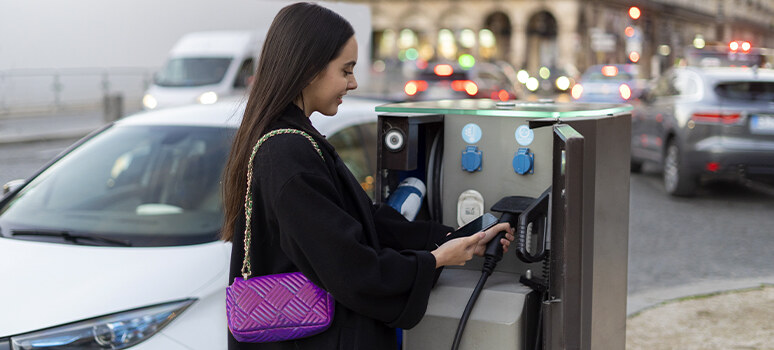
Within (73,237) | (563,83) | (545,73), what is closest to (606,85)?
(563,83)

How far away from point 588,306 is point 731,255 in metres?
5.38

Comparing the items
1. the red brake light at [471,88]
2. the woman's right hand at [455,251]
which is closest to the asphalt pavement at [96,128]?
the woman's right hand at [455,251]

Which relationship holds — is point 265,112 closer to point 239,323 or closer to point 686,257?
point 239,323

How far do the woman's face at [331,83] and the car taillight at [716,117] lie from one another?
8746mm

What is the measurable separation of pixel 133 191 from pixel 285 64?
2.48 metres

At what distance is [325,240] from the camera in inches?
84.5

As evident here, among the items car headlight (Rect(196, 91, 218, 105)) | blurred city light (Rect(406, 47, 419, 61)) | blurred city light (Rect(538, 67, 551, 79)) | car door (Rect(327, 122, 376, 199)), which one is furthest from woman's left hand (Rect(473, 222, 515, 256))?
blurred city light (Rect(406, 47, 419, 61))

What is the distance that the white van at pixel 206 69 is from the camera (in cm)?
1880

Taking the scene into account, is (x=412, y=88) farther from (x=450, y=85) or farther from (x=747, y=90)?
(x=747, y=90)

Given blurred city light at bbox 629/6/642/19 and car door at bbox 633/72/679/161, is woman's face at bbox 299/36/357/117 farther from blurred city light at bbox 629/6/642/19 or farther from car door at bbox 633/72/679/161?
blurred city light at bbox 629/6/642/19

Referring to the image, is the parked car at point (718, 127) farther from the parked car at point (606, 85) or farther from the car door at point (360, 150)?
the parked car at point (606, 85)

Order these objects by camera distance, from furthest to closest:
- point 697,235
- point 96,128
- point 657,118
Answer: point 96,128, point 657,118, point 697,235

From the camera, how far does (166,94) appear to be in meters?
19.0

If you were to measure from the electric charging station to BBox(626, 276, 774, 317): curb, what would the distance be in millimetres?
2866
